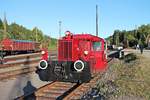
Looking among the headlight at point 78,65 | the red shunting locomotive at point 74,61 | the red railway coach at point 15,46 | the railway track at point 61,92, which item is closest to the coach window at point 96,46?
the red shunting locomotive at point 74,61

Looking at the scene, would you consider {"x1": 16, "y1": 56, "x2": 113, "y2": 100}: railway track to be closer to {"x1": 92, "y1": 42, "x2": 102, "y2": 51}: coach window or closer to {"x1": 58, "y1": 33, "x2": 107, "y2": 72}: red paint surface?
{"x1": 58, "y1": 33, "x2": 107, "y2": 72}: red paint surface

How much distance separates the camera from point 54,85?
13289 millimetres

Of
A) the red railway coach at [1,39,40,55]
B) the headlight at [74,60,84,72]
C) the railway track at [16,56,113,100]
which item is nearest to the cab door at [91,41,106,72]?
the railway track at [16,56,113,100]

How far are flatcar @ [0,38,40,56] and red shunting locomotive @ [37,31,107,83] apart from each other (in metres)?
25.1

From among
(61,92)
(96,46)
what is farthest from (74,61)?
(96,46)

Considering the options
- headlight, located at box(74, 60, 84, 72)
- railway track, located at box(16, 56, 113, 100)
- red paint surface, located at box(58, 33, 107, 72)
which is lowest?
railway track, located at box(16, 56, 113, 100)

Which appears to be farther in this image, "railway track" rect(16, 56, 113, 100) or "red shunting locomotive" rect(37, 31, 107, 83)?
"red shunting locomotive" rect(37, 31, 107, 83)

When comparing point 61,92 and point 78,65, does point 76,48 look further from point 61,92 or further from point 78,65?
point 61,92

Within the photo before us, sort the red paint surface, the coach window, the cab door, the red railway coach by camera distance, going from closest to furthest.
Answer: the red paint surface < the cab door < the coach window < the red railway coach

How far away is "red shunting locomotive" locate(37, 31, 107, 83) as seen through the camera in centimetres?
1234

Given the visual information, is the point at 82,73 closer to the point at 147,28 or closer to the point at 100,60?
the point at 100,60

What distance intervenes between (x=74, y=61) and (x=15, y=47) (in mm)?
33537

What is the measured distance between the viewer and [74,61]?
1258 cm

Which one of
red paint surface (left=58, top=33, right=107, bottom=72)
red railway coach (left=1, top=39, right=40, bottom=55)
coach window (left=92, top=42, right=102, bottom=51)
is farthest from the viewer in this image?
red railway coach (left=1, top=39, right=40, bottom=55)
